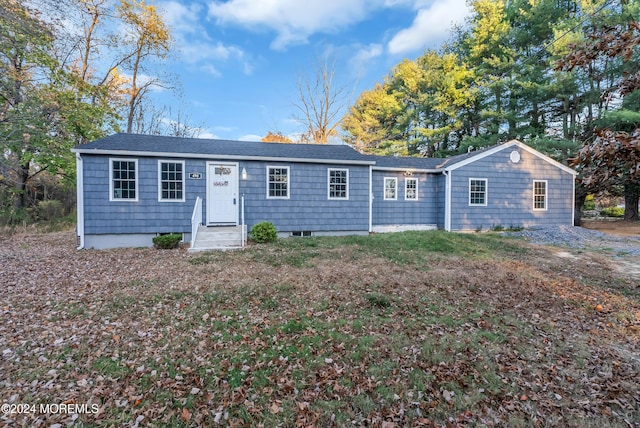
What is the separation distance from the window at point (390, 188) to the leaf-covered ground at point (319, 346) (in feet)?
21.7

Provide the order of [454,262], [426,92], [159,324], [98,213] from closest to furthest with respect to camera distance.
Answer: [159,324]
[454,262]
[98,213]
[426,92]

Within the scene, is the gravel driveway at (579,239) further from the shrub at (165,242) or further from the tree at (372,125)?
the tree at (372,125)

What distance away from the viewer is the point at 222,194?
405 inches

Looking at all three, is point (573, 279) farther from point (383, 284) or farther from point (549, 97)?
point (549, 97)

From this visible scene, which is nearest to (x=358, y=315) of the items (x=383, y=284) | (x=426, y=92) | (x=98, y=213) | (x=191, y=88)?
(x=383, y=284)

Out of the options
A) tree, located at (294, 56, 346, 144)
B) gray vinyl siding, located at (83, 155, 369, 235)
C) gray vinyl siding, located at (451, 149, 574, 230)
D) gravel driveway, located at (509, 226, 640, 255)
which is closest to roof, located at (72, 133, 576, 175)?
gray vinyl siding, located at (83, 155, 369, 235)

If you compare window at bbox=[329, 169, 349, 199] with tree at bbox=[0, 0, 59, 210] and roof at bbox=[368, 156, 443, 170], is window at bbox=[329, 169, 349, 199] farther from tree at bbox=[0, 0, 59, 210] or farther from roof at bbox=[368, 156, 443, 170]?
tree at bbox=[0, 0, 59, 210]

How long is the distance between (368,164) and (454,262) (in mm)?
5521

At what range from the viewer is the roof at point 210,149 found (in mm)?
9273

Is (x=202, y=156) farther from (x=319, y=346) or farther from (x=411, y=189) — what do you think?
(x=411, y=189)

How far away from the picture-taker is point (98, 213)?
9234mm

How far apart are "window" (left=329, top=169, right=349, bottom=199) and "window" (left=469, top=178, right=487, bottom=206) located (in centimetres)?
598

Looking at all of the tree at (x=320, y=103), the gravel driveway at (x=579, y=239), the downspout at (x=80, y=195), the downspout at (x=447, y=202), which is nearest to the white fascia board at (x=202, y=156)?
the downspout at (x=80, y=195)

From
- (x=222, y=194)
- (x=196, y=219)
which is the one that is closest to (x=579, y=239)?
(x=222, y=194)
